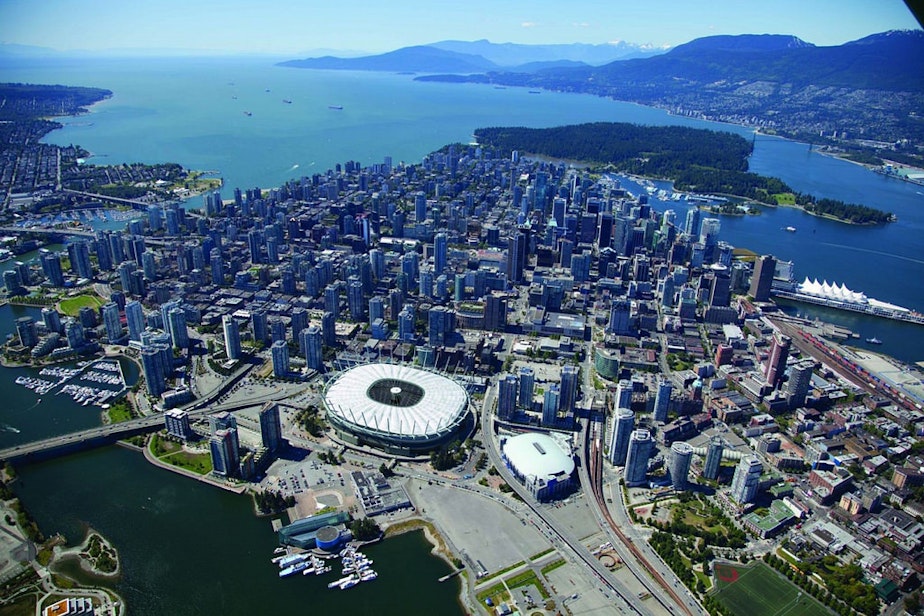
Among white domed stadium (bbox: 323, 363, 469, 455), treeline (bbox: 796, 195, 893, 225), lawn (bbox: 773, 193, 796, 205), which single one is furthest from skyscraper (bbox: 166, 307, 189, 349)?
lawn (bbox: 773, 193, 796, 205)

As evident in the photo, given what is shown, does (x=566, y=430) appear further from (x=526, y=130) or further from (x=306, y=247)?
(x=526, y=130)

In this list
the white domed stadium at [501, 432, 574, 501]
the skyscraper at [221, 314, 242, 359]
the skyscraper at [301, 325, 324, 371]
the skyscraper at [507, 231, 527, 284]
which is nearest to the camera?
the white domed stadium at [501, 432, 574, 501]

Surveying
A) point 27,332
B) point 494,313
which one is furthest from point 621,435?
point 27,332

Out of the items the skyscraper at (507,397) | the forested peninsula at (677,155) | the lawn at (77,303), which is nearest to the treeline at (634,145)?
the forested peninsula at (677,155)

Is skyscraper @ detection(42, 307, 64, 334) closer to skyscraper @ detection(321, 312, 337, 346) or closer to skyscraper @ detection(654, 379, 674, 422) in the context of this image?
skyscraper @ detection(321, 312, 337, 346)

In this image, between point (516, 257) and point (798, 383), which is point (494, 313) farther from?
point (798, 383)

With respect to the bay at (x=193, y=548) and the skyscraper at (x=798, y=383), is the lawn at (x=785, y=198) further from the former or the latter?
the bay at (x=193, y=548)
